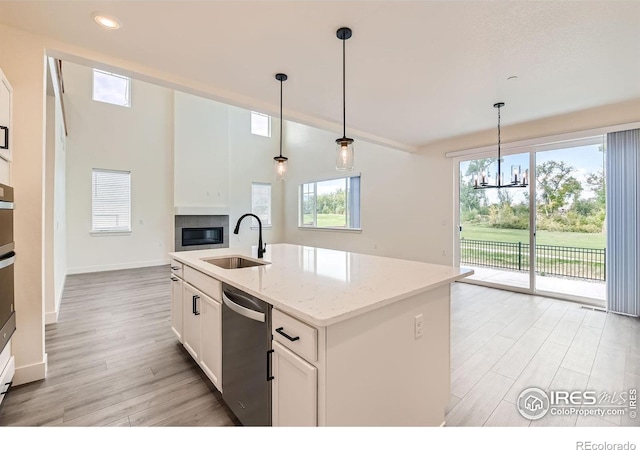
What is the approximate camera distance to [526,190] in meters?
4.41

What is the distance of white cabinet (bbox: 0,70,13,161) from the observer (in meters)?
1.78

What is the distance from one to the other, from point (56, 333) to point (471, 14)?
4610mm

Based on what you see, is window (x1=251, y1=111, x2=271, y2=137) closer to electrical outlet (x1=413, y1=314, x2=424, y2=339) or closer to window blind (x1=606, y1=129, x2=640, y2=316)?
window blind (x1=606, y1=129, x2=640, y2=316)

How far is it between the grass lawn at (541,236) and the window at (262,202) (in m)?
5.62

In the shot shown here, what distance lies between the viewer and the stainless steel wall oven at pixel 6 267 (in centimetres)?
165

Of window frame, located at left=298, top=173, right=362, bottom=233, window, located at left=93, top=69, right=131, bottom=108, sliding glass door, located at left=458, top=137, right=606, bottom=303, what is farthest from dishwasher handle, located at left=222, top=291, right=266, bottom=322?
window, located at left=93, top=69, right=131, bottom=108

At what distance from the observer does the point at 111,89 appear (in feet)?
20.9

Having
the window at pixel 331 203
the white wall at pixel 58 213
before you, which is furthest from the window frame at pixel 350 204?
the white wall at pixel 58 213

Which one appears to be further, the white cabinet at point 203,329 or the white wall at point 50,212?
the white wall at point 50,212

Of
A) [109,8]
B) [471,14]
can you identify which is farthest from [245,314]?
[471,14]

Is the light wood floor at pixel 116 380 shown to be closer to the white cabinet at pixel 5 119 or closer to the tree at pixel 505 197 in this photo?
the white cabinet at pixel 5 119

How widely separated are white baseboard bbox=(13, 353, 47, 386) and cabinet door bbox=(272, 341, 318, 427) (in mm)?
1999
